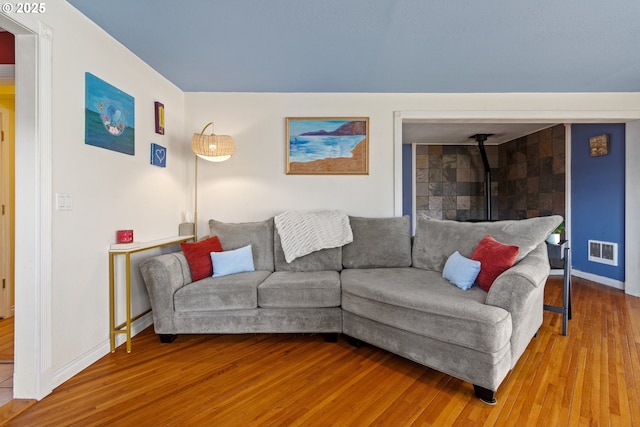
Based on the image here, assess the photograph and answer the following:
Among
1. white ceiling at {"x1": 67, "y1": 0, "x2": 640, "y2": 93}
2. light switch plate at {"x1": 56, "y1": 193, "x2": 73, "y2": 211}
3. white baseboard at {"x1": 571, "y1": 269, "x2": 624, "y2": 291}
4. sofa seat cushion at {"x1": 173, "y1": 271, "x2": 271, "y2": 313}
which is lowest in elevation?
white baseboard at {"x1": 571, "y1": 269, "x2": 624, "y2": 291}

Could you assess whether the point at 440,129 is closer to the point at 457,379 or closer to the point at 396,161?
the point at 396,161

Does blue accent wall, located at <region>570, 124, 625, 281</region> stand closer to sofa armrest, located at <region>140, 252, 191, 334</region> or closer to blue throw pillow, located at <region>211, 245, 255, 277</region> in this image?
blue throw pillow, located at <region>211, 245, 255, 277</region>

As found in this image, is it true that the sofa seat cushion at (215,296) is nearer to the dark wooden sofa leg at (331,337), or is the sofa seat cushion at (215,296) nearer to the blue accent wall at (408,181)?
the dark wooden sofa leg at (331,337)

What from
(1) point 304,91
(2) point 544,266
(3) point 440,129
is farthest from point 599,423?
(3) point 440,129

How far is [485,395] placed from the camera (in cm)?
158

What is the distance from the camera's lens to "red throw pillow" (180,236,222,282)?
2402 mm

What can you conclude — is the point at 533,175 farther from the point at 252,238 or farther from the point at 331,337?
the point at 252,238

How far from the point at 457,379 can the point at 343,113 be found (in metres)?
2.63

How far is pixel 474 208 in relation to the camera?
17.9ft

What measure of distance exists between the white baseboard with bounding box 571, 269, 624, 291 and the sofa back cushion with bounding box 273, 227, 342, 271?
3.65m

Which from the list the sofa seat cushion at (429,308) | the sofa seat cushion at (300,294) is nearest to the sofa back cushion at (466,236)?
the sofa seat cushion at (429,308)

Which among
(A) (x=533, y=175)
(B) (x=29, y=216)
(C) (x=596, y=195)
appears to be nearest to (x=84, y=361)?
(B) (x=29, y=216)

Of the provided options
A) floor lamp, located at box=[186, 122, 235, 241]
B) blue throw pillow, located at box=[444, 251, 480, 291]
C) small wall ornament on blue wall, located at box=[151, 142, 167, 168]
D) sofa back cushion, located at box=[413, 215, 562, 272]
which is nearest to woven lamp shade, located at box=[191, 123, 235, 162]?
floor lamp, located at box=[186, 122, 235, 241]

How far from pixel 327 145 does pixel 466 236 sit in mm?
1668
